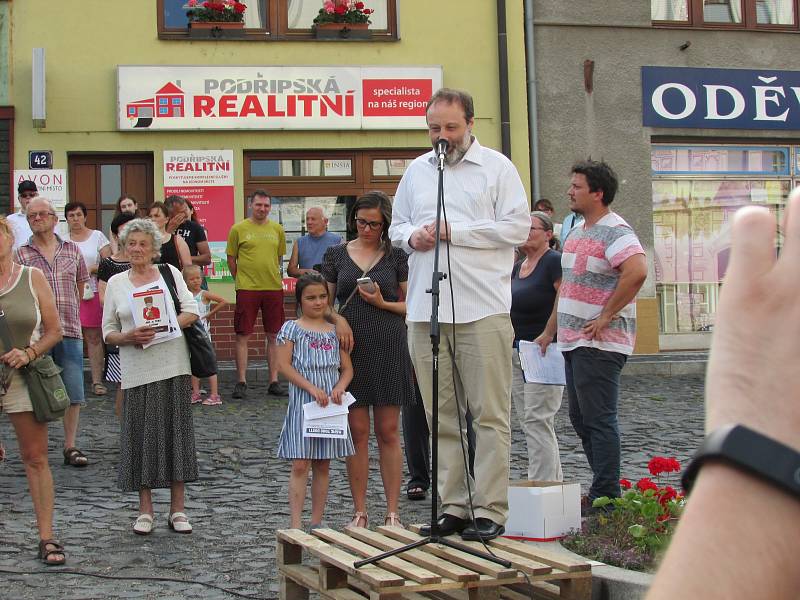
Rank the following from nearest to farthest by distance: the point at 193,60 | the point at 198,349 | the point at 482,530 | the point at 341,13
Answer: the point at 482,530, the point at 198,349, the point at 193,60, the point at 341,13

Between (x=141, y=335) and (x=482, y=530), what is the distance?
247 centimetres

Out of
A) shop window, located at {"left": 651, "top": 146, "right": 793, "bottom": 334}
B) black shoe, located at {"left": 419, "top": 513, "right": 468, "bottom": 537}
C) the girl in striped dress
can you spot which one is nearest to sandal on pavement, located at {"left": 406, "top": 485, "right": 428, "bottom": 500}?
the girl in striped dress

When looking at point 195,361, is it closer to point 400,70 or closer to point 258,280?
point 258,280

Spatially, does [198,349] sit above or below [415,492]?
above

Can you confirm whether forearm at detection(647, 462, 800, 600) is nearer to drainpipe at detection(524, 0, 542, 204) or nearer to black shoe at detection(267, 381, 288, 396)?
black shoe at detection(267, 381, 288, 396)

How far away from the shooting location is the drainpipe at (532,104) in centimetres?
1756

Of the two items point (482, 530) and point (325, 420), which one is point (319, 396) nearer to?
point (325, 420)

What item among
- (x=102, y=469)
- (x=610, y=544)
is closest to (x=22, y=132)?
(x=102, y=469)

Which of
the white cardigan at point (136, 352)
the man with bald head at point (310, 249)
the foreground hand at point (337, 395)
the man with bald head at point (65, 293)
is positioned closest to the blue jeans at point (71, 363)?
the man with bald head at point (65, 293)

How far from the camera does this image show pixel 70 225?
11969 millimetres

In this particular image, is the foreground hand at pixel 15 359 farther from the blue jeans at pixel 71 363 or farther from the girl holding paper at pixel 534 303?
the girl holding paper at pixel 534 303

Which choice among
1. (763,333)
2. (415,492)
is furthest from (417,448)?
(763,333)

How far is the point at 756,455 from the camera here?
0.84 m

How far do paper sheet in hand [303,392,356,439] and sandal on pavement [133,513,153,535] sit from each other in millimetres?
1067
